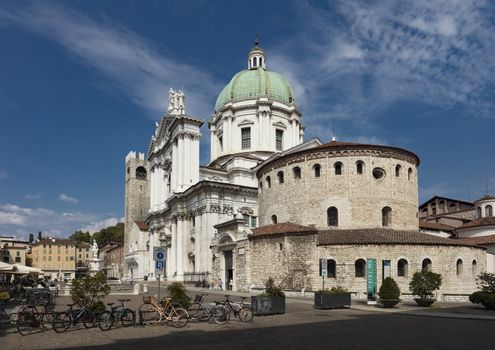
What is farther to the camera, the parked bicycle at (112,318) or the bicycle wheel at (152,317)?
the bicycle wheel at (152,317)

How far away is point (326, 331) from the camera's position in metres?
15.1

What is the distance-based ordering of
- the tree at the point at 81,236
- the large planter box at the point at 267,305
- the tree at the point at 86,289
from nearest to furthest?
1. the tree at the point at 86,289
2. the large planter box at the point at 267,305
3. the tree at the point at 81,236

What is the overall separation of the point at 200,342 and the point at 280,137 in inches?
2196

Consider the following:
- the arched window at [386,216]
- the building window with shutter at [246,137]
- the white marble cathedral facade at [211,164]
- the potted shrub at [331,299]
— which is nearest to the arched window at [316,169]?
the arched window at [386,216]

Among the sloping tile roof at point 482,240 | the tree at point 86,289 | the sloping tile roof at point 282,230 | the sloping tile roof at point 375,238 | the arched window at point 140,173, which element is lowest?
the tree at point 86,289

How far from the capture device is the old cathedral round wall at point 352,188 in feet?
120

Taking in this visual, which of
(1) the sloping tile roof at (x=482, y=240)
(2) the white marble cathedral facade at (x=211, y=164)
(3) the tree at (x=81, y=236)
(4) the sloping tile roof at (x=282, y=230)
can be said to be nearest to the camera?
(4) the sloping tile roof at (x=282, y=230)

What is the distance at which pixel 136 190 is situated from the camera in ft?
305

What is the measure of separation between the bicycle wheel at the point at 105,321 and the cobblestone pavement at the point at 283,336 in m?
0.30

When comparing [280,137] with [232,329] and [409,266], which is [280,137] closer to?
[409,266]

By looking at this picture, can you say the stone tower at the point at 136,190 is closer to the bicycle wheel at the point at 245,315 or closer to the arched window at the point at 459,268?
the arched window at the point at 459,268

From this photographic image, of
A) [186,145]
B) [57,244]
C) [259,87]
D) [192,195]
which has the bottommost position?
[57,244]

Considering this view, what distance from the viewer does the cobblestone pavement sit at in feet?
40.9

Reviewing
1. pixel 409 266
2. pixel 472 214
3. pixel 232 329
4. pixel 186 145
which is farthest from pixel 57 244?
pixel 232 329
